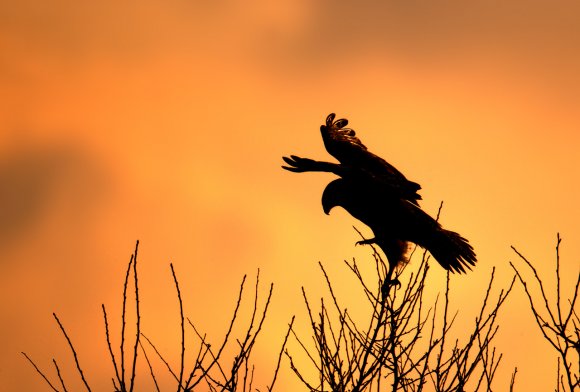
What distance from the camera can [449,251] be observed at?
23.5ft

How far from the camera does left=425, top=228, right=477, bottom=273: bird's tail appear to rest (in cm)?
714

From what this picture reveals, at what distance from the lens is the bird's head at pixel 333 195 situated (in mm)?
7203

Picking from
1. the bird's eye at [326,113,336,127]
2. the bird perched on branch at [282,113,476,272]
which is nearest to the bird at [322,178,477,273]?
the bird perched on branch at [282,113,476,272]

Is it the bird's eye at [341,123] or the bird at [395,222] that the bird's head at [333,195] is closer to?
the bird at [395,222]

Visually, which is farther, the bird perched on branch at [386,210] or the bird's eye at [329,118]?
the bird's eye at [329,118]

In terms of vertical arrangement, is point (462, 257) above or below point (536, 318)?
above

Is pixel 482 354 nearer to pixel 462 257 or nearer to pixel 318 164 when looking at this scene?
pixel 462 257

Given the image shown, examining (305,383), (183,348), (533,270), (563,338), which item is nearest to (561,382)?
(563,338)

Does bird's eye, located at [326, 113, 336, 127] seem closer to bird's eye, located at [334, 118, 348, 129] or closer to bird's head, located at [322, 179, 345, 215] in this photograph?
bird's eye, located at [334, 118, 348, 129]

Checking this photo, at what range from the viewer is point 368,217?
23.7ft

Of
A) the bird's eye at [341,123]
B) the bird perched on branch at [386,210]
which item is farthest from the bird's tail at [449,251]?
the bird's eye at [341,123]

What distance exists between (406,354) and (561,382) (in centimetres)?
113

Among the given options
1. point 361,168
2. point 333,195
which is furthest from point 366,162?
point 333,195

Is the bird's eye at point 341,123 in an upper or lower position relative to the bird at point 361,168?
upper
